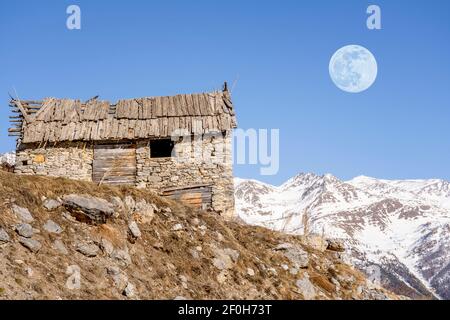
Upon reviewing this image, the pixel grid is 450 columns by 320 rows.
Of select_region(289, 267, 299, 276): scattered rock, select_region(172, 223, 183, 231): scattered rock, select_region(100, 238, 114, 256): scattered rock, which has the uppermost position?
select_region(172, 223, 183, 231): scattered rock

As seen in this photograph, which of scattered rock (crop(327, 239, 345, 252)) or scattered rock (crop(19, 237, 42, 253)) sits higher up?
scattered rock (crop(19, 237, 42, 253))

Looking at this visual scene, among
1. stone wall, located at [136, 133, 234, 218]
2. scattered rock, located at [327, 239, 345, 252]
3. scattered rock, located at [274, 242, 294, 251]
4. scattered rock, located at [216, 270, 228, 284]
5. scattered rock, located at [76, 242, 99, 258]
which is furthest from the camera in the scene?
stone wall, located at [136, 133, 234, 218]

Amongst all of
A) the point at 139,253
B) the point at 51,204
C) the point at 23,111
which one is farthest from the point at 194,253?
the point at 23,111

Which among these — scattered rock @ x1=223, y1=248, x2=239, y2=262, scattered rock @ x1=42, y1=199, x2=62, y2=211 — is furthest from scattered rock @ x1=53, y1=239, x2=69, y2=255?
scattered rock @ x1=223, y1=248, x2=239, y2=262

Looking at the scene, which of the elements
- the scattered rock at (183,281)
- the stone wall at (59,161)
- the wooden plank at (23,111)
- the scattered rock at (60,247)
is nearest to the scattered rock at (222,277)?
the scattered rock at (183,281)

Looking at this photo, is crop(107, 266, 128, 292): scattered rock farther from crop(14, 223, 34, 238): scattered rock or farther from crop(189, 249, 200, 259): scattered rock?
crop(189, 249, 200, 259): scattered rock

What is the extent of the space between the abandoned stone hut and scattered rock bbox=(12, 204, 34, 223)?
8.73 meters

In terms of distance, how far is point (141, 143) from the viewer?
75.5ft

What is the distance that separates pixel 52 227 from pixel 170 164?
9078mm

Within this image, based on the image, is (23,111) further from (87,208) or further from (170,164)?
(87,208)

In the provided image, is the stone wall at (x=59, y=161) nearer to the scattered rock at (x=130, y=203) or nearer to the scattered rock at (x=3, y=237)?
the scattered rock at (x=130, y=203)

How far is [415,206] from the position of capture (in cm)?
18538

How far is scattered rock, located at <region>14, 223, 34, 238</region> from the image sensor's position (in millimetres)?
12836
